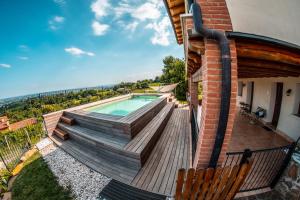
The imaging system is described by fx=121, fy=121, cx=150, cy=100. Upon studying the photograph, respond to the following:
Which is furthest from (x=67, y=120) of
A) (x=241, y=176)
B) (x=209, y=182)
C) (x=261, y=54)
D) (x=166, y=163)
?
(x=261, y=54)

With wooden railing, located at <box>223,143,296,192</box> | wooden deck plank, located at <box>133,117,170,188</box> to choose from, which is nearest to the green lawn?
wooden deck plank, located at <box>133,117,170,188</box>

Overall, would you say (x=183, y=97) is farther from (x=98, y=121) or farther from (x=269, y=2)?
(x=269, y=2)

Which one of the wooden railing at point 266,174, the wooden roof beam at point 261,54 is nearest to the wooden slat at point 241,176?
the wooden railing at point 266,174

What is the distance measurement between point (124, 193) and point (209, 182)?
7.52ft

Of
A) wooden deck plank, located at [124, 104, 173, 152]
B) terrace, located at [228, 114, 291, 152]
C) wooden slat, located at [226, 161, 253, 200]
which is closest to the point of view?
wooden slat, located at [226, 161, 253, 200]

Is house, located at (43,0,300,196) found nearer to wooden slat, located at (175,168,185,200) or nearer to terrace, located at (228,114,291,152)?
terrace, located at (228,114,291,152)

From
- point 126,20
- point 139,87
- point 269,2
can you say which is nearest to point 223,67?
point 269,2

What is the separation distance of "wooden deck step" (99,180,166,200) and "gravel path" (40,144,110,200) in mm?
216

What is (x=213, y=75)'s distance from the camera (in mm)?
1559

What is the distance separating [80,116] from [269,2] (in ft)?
23.8

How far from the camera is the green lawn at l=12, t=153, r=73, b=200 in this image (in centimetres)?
324

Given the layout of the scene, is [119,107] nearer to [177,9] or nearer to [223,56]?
[177,9]

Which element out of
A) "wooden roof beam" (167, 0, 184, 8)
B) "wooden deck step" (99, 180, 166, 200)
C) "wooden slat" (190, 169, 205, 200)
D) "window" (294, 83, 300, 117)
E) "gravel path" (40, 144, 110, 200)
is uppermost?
"wooden roof beam" (167, 0, 184, 8)

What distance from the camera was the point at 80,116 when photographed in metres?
6.17
